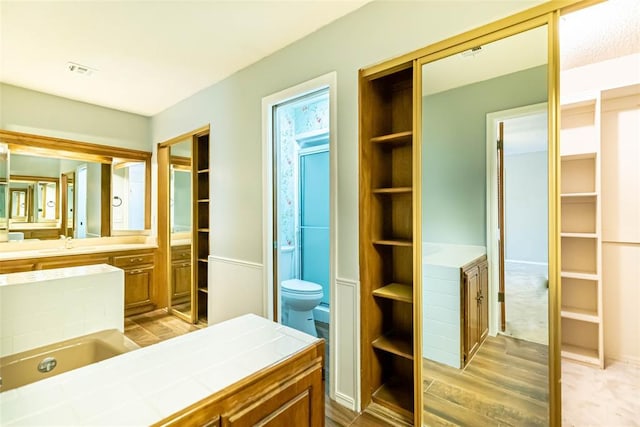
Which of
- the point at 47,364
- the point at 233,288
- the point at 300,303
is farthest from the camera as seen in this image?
the point at 300,303

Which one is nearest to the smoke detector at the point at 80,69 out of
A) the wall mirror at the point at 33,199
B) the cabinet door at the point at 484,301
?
the wall mirror at the point at 33,199

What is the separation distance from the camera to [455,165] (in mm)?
1676

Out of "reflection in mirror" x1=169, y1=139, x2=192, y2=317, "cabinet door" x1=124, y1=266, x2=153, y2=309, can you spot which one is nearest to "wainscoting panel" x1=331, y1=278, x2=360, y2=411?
"reflection in mirror" x1=169, y1=139, x2=192, y2=317

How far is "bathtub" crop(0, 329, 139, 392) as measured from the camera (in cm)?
129

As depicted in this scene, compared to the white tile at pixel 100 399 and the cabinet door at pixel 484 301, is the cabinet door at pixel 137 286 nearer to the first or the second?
the white tile at pixel 100 399

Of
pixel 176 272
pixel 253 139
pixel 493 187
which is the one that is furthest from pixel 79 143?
pixel 493 187

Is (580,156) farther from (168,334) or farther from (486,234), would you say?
(168,334)

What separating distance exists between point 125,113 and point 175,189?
3.95 feet

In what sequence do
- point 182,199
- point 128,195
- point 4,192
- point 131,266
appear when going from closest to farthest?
point 4,192 < point 131,266 < point 182,199 < point 128,195

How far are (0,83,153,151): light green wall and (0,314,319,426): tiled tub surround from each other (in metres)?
3.67

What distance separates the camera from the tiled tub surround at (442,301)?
1.69 metres

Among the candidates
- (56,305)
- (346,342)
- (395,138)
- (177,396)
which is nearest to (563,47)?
(395,138)

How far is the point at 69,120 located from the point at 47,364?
312 cm

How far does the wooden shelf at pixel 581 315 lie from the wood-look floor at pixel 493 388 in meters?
1.07
